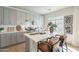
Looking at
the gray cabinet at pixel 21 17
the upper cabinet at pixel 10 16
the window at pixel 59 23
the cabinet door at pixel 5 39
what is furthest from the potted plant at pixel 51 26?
the cabinet door at pixel 5 39

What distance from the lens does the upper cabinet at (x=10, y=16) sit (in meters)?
1.25

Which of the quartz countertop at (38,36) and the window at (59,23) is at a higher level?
the window at (59,23)

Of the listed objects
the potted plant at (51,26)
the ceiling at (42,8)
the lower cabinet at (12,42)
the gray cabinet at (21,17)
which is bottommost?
the lower cabinet at (12,42)

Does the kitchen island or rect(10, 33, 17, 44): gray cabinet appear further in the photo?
the kitchen island

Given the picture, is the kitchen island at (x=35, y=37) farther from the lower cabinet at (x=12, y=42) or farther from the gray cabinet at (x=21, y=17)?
the gray cabinet at (x=21, y=17)

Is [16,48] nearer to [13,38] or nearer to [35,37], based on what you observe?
[13,38]

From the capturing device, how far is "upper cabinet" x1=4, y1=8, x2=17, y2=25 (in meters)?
1.25

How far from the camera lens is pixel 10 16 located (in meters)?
1.29

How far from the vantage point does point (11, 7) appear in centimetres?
126

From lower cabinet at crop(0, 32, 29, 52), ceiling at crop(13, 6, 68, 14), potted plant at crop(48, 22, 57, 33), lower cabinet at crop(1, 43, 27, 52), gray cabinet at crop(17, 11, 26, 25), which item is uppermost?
ceiling at crop(13, 6, 68, 14)

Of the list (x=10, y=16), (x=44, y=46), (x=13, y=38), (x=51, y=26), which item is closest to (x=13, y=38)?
(x=13, y=38)

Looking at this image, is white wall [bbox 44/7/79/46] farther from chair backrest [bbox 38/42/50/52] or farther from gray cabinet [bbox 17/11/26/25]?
gray cabinet [bbox 17/11/26/25]

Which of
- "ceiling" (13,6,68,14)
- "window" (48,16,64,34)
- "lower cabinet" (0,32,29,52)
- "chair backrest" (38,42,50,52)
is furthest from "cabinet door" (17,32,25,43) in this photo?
"window" (48,16,64,34)
